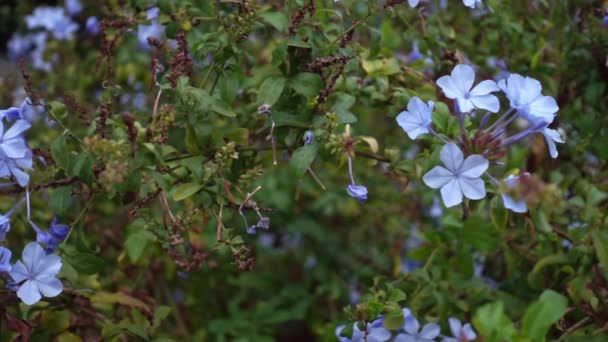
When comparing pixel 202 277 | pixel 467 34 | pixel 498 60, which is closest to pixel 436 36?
pixel 498 60

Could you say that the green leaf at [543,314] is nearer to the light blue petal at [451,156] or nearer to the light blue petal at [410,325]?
the light blue petal at [451,156]

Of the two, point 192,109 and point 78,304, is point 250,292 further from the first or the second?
point 192,109

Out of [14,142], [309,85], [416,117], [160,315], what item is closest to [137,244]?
[160,315]

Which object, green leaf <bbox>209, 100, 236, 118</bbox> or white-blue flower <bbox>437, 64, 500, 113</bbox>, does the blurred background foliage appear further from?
white-blue flower <bbox>437, 64, 500, 113</bbox>

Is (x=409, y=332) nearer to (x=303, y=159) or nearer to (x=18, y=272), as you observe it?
(x=303, y=159)

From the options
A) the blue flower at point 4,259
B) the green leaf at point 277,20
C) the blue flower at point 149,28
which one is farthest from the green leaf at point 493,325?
the blue flower at point 149,28

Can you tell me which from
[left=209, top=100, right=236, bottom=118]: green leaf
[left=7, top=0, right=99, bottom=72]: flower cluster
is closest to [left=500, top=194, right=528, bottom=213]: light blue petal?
[left=209, top=100, right=236, bottom=118]: green leaf
